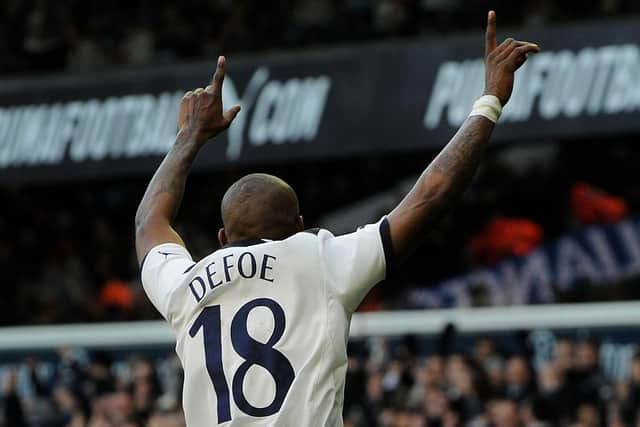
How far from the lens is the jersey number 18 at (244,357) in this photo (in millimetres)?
4176

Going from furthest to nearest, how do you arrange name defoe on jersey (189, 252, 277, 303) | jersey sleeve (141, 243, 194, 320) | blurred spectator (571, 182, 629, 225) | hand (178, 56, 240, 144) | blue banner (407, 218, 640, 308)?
blurred spectator (571, 182, 629, 225) → blue banner (407, 218, 640, 308) → hand (178, 56, 240, 144) → jersey sleeve (141, 243, 194, 320) → name defoe on jersey (189, 252, 277, 303)

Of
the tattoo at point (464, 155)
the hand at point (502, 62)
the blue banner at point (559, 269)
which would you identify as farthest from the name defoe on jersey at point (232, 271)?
the blue banner at point (559, 269)

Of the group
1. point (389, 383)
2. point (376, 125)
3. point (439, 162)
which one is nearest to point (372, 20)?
point (376, 125)

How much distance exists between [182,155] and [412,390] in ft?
25.0

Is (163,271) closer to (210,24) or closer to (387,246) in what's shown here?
(387,246)

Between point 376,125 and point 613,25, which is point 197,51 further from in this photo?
point 613,25

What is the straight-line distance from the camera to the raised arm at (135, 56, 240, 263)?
4.70 meters

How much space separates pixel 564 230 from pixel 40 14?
749 centimetres

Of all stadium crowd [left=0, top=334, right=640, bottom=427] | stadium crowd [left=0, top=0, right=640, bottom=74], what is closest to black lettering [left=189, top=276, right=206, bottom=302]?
stadium crowd [left=0, top=334, right=640, bottom=427]

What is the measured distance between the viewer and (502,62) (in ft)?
14.3

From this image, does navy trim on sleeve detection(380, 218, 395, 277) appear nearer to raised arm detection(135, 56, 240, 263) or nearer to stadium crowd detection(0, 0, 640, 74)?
raised arm detection(135, 56, 240, 263)

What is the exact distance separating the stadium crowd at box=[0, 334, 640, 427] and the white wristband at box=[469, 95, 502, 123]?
6413 millimetres

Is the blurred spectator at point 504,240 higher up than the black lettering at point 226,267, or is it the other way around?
the black lettering at point 226,267

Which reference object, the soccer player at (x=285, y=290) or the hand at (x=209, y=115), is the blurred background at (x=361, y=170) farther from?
the soccer player at (x=285, y=290)
